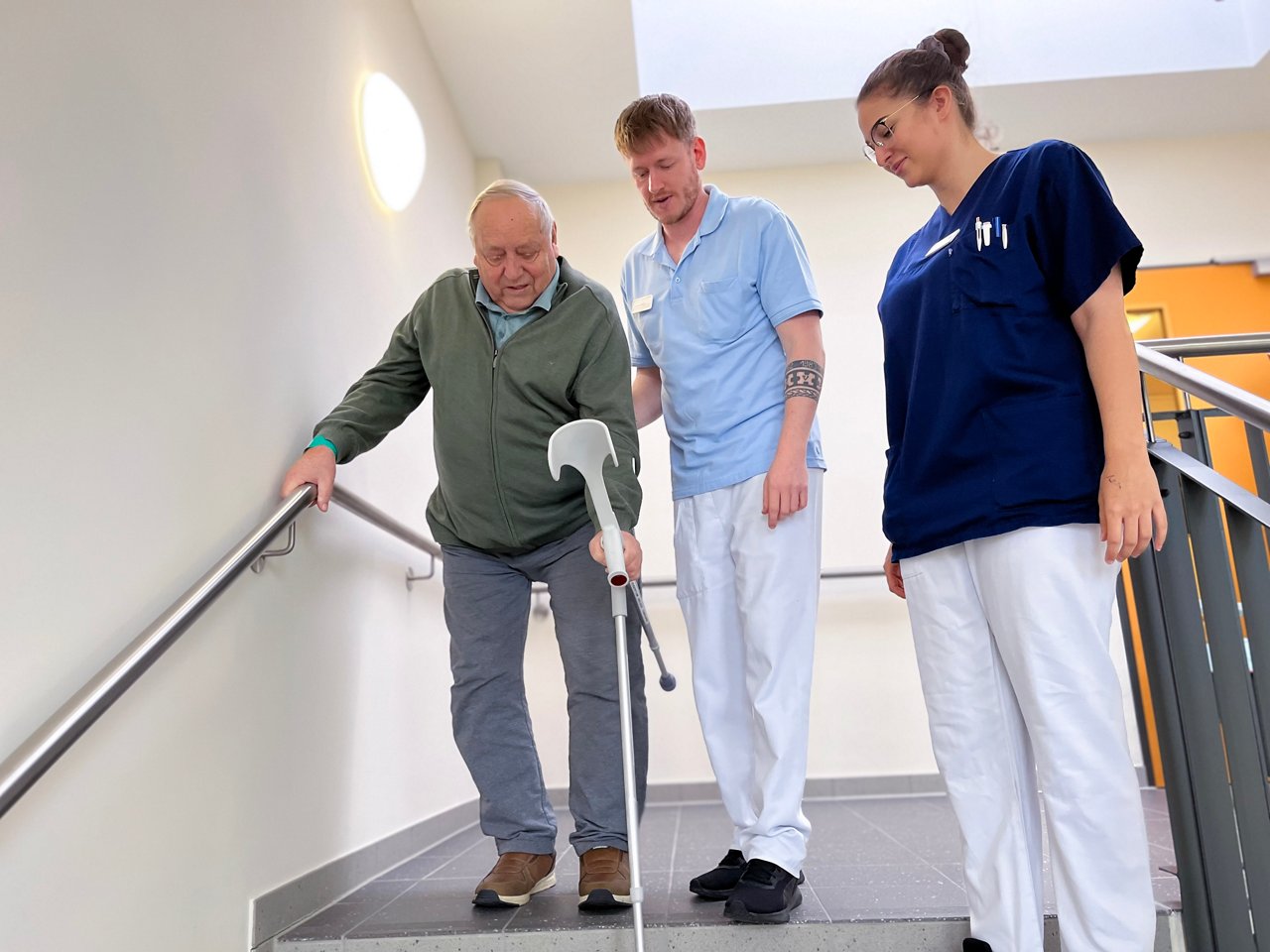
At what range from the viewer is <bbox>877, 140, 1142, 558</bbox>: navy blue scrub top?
146 centimetres

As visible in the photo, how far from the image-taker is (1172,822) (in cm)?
170

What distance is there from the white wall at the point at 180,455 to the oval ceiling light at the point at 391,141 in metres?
0.17

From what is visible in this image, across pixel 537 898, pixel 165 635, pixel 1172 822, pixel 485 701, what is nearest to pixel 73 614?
pixel 165 635

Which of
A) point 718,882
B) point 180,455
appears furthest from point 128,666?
point 718,882

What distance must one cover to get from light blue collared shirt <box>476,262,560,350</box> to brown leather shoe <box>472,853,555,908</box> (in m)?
0.94

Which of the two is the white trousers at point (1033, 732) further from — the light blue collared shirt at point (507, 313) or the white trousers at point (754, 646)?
the light blue collared shirt at point (507, 313)

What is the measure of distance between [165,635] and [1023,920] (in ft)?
3.99

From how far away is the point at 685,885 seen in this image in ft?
6.86

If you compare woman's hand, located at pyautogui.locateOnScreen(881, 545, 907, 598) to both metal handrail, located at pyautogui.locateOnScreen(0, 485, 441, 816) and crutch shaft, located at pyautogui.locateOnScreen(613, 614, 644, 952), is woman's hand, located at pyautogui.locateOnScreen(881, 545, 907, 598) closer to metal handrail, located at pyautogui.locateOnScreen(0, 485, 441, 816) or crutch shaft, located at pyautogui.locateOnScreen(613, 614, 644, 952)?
crutch shaft, located at pyautogui.locateOnScreen(613, 614, 644, 952)

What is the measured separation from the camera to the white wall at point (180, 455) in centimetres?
127

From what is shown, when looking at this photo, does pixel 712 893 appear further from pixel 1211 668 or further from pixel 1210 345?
pixel 1210 345

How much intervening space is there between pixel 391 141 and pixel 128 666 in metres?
2.14

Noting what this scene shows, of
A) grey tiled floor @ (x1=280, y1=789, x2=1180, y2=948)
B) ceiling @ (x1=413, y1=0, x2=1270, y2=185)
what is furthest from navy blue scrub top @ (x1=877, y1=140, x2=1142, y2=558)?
ceiling @ (x1=413, y1=0, x2=1270, y2=185)

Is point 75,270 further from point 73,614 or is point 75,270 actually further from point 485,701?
point 485,701
